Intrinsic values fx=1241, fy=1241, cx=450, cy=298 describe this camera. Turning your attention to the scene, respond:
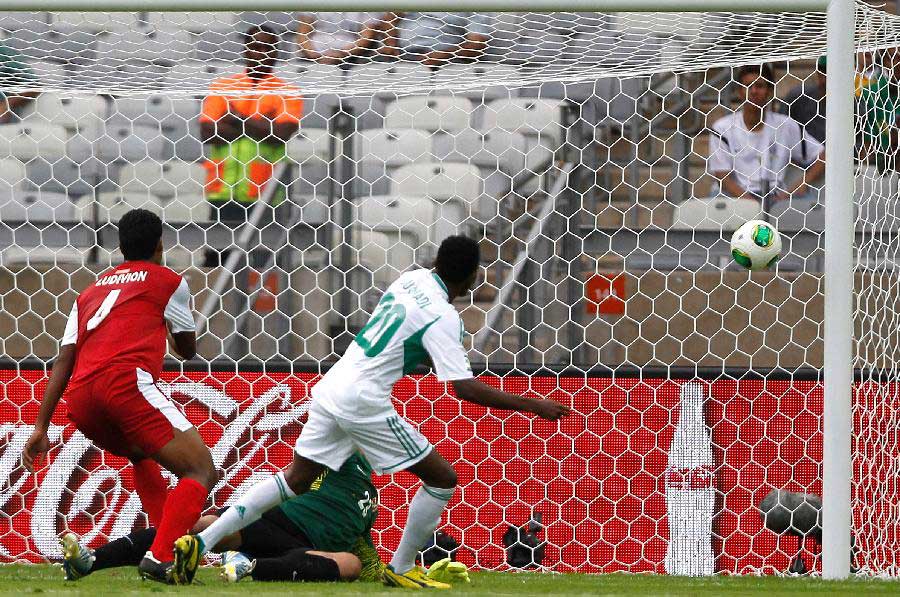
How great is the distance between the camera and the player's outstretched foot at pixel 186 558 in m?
4.17

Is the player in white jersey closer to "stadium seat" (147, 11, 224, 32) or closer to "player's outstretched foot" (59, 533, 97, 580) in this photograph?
"player's outstretched foot" (59, 533, 97, 580)

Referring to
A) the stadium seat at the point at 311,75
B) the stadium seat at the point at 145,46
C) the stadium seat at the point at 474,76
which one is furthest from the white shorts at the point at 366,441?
the stadium seat at the point at 145,46

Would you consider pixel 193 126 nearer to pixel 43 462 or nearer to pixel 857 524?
pixel 43 462

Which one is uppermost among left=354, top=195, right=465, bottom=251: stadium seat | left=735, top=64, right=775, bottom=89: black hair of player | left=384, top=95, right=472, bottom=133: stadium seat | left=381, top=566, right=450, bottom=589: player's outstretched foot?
left=735, top=64, right=775, bottom=89: black hair of player

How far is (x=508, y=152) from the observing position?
7.06 m

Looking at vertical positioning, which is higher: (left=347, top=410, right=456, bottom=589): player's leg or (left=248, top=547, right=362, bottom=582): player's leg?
(left=347, top=410, right=456, bottom=589): player's leg

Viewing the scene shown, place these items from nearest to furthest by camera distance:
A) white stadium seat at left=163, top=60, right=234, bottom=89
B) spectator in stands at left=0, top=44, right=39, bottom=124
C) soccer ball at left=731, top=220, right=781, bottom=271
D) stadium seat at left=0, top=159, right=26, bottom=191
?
soccer ball at left=731, top=220, right=781, bottom=271 → spectator in stands at left=0, top=44, right=39, bottom=124 → white stadium seat at left=163, top=60, right=234, bottom=89 → stadium seat at left=0, top=159, right=26, bottom=191

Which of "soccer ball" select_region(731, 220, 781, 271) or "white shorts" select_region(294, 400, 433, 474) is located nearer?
"white shorts" select_region(294, 400, 433, 474)

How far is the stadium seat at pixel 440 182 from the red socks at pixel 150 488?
2.57m

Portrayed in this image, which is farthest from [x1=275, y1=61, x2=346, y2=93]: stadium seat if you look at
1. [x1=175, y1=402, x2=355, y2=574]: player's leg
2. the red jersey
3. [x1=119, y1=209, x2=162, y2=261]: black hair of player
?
[x1=175, y1=402, x2=355, y2=574]: player's leg

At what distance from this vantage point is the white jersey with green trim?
441 cm

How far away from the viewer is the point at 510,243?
647 cm

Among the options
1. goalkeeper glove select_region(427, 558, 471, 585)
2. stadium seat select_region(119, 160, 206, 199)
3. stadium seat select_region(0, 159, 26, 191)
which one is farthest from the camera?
stadium seat select_region(0, 159, 26, 191)

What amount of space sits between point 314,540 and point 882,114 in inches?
125
